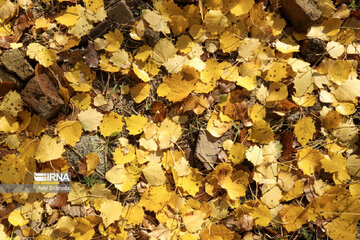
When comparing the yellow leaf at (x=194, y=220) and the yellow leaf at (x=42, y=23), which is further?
the yellow leaf at (x=42, y=23)

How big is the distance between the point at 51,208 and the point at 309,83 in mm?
1803

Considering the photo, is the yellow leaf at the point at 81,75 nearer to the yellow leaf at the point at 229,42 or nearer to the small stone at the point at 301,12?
the yellow leaf at the point at 229,42

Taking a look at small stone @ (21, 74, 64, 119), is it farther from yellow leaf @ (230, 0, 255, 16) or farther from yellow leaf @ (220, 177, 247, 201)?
yellow leaf @ (230, 0, 255, 16)

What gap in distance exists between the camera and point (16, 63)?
1939 millimetres

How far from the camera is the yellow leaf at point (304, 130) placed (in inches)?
78.6

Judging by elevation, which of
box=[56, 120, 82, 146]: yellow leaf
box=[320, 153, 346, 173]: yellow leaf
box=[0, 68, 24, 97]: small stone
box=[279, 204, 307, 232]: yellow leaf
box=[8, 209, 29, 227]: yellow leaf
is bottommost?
box=[279, 204, 307, 232]: yellow leaf

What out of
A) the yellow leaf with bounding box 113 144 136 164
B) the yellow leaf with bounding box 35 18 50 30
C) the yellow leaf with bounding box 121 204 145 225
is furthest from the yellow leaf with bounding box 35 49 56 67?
the yellow leaf with bounding box 121 204 145 225

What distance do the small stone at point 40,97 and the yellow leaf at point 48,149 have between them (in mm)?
152

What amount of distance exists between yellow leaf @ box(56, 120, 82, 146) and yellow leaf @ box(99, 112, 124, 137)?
14cm

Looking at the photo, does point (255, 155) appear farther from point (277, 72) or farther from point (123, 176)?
point (123, 176)

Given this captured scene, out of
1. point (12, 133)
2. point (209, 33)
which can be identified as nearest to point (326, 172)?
point (209, 33)

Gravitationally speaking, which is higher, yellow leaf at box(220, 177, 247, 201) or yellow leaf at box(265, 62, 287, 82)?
yellow leaf at box(265, 62, 287, 82)

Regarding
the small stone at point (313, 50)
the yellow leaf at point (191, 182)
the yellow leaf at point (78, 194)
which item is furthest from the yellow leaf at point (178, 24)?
the yellow leaf at point (78, 194)

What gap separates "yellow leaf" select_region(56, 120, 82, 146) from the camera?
195cm
